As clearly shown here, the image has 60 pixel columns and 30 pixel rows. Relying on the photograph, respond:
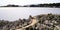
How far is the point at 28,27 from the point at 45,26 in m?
0.26

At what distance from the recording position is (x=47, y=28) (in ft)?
5.40

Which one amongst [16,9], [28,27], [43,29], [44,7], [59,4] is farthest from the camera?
[16,9]

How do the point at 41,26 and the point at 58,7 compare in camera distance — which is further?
the point at 58,7

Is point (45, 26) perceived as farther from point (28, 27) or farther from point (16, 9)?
point (16, 9)

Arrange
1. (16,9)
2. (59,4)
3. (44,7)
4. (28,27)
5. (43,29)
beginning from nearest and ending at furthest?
(43,29) → (28,27) → (59,4) → (44,7) → (16,9)

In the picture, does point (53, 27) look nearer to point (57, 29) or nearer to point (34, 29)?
point (57, 29)

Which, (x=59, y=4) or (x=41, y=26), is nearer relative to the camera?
(x=41, y=26)

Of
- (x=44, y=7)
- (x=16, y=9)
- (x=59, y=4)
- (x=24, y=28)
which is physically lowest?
(x=16, y=9)

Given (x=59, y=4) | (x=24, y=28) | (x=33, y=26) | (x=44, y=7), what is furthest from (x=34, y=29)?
(x=44, y=7)

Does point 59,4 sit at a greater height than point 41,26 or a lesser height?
lesser

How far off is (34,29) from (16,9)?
3.96 m

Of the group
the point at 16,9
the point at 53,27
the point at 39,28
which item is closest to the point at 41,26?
the point at 39,28

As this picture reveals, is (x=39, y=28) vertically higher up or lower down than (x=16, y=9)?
higher up

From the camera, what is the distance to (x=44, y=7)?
16.2 ft
